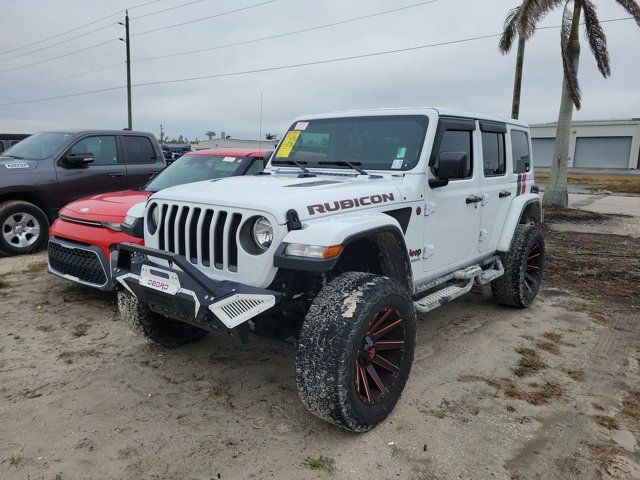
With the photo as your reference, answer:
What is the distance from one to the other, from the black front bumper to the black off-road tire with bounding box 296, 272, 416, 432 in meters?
0.31

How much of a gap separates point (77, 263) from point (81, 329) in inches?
28.2

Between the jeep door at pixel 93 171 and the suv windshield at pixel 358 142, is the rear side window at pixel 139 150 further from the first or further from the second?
the suv windshield at pixel 358 142

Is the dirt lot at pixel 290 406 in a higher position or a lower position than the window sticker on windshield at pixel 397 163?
lower

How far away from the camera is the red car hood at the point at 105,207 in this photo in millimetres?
4922

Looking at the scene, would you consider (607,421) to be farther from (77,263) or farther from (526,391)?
(77,263)

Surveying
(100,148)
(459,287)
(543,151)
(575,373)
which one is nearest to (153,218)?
(459,287)

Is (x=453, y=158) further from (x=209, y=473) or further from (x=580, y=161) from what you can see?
(x=580, y=161)

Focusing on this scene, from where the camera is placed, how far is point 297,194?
2.98 metres

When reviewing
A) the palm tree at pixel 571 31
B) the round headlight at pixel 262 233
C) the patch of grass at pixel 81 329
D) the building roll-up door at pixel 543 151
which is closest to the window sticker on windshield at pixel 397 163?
the round headlight at pixel 262 233

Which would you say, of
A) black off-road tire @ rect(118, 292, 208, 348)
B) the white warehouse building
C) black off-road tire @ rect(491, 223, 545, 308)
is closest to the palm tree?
black off-road tire @ rect(491, 223, 545, 308)

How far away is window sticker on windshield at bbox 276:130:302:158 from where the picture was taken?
4496mm

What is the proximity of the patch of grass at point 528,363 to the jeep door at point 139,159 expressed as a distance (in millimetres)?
6204

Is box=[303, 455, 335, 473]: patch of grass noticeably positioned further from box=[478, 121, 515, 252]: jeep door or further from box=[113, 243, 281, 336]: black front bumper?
box=[478, 121, 515, 252]: jeep door

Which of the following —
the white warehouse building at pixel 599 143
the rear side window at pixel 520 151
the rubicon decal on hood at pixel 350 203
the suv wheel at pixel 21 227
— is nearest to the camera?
the rubicon decal on hood at pixel 350 203
